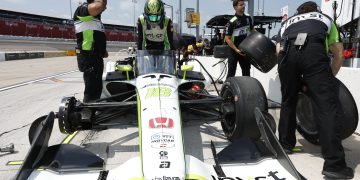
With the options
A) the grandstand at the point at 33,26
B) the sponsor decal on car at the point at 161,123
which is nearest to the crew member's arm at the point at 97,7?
the sponsor decal on car at the point at 161,123

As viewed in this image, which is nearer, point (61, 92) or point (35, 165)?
point (35, 165)

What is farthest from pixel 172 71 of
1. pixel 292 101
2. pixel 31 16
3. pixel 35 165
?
pixel 31 16

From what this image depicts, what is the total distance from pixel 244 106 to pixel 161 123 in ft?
4.25

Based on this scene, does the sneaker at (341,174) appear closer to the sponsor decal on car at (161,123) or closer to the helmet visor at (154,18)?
the sponsor decal on car at (161,123)

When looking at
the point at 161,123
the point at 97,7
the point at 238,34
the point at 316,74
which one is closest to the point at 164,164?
the point at 161,123

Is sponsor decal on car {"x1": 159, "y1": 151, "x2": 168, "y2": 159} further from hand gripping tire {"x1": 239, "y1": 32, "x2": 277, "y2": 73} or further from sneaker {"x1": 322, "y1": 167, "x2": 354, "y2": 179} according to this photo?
hand gripping tire {"x1": 239, "y1": 32, "x2": 277, "y2": 73}

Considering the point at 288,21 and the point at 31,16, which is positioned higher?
the point at 31,16

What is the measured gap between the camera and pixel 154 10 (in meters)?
5.00

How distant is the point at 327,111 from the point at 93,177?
7.81 feet

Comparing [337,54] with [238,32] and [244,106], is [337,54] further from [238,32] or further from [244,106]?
[238,32]

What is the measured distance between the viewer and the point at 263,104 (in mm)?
4004

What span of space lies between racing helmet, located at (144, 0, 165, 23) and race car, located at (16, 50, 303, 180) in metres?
0.77

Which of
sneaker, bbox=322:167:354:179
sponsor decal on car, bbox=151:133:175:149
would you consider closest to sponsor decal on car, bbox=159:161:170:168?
sponsor decal on car, bbox=151:133:175:149

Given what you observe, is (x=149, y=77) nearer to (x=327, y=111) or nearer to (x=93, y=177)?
(x=93, y=177)
